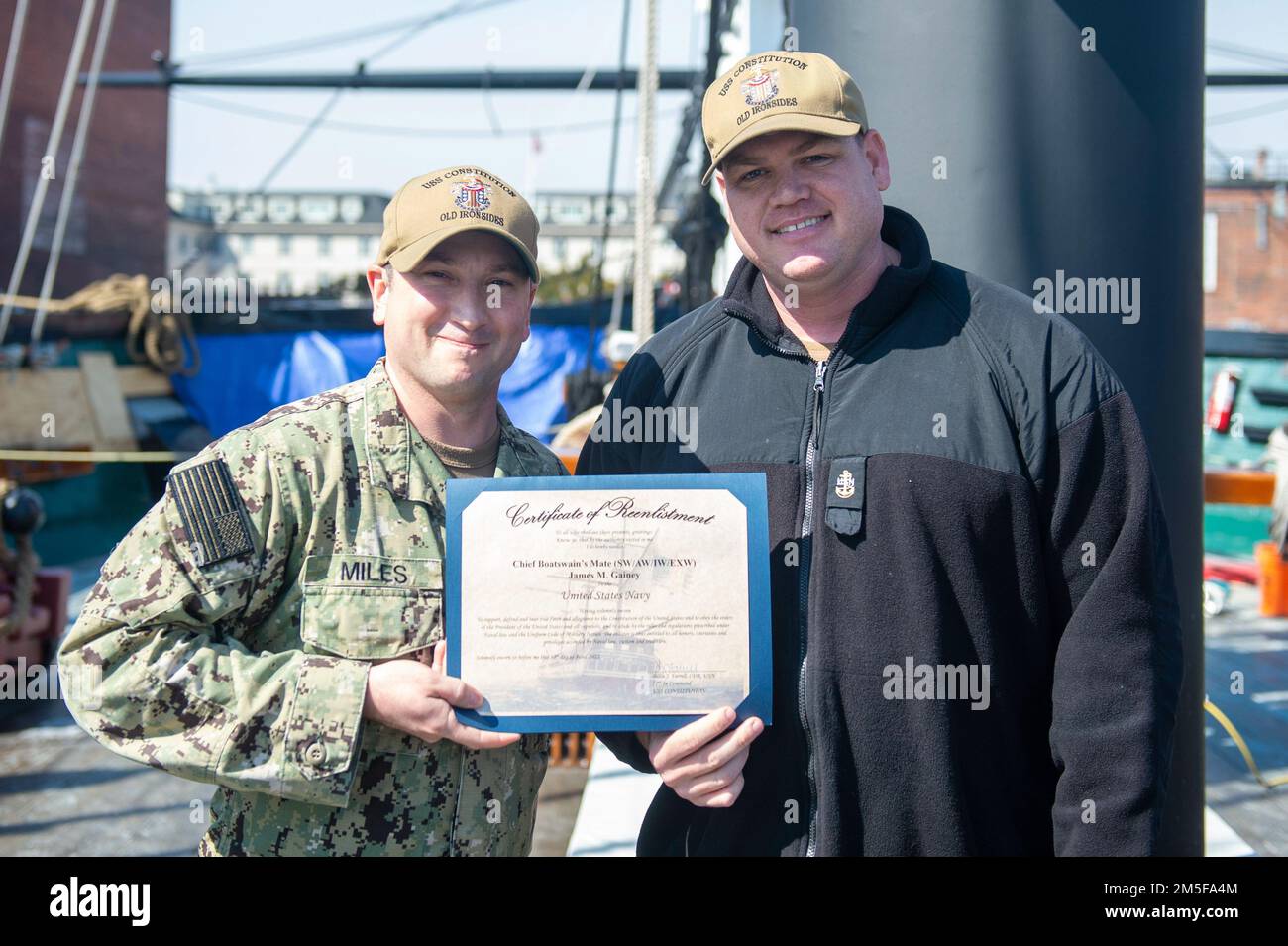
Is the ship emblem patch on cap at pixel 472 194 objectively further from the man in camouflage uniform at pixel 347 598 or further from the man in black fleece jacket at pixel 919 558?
the man in black fleece jacket at pixel 919 558

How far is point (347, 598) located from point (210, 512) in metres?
0.28

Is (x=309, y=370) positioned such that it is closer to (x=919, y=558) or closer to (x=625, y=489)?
(x=625, y=489)

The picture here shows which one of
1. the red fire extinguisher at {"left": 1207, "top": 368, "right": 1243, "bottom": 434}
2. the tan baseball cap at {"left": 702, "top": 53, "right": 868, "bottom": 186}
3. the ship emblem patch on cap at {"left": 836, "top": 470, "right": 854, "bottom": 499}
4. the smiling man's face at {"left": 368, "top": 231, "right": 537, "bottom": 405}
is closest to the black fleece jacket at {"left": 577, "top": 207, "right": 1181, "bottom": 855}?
the ship emblem patch on cap at {"left": 836, "top": 470, "right": 854, "bottom": 499}

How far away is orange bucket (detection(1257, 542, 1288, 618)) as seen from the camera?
9.16 meters

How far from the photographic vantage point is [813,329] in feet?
6.62

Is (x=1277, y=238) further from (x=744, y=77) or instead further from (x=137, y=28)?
(x=744, y=77)

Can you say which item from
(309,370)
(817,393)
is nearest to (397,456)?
(817,393)

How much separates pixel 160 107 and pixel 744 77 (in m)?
28.8

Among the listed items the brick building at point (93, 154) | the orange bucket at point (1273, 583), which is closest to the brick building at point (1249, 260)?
Result: the orange bucket at point (1273, 583)

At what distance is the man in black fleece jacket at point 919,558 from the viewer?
1761 millimetres

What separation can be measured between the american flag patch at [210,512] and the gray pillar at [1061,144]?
1.80 m

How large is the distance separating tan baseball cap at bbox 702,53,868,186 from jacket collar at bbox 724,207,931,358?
0.23 meters

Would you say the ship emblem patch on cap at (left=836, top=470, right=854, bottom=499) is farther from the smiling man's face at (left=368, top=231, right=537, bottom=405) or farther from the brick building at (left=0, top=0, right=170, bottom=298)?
the brick building at (left=0, top=0, right=170, bottom=298)

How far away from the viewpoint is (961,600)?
1798 mm
